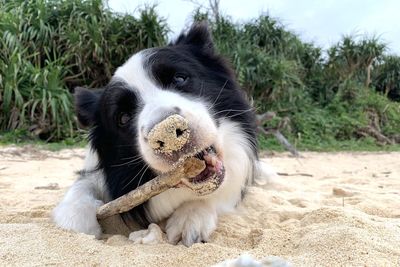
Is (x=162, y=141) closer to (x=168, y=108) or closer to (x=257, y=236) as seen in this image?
(x=168, y=108)

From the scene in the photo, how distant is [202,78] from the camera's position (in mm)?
2934

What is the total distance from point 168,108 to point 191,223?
23.3 inches

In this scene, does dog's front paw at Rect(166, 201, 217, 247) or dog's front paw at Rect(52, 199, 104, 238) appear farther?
dog's front paw at Rect(52, 199, 104, 238)

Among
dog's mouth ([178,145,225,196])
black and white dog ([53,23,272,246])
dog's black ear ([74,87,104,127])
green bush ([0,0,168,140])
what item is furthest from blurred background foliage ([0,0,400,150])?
dog's mouth ([178,145,225,196])

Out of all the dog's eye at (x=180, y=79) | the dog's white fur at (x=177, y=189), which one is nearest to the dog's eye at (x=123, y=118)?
the dog's white fur at (x=177, y=189)

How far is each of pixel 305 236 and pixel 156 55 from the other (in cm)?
138

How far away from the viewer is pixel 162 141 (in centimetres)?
205

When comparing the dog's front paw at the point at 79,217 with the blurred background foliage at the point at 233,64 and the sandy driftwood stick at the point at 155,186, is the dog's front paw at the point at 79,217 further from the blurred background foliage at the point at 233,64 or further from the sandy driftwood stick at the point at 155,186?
the blurred background foliage at the point at 233,64

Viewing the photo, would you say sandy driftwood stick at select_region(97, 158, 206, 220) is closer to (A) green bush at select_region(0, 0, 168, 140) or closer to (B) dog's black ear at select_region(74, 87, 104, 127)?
(B) dog's black ear at select_region(74, 87, 104, 127)

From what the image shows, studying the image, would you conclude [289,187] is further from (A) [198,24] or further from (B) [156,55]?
(B) [156,55]

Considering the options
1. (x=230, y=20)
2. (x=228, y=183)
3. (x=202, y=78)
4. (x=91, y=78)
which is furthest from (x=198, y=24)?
(x=230, y=20)

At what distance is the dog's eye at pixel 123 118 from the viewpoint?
2.67 meters

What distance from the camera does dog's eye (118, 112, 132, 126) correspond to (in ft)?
8.75

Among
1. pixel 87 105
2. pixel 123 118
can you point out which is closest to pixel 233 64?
pixel 87 105
